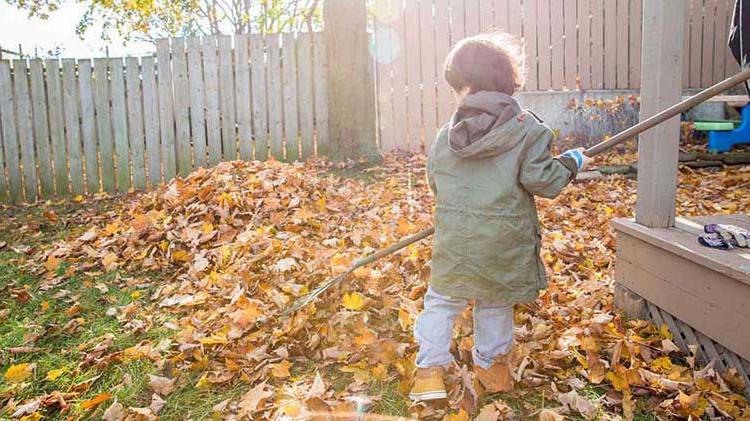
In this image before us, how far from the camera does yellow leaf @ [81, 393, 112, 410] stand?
99.0 inches

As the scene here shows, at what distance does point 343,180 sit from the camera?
20.7 feet

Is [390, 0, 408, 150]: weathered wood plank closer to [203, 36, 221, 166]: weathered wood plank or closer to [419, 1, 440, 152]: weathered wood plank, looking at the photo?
[419, 1, 440, 152]: weathered wood plank

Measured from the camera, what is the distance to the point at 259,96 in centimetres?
717

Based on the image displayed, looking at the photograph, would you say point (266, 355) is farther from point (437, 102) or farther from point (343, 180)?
point (437, 102)

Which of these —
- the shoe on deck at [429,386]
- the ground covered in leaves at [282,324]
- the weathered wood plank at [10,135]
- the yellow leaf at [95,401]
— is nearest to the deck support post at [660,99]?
the ground covered in leaves at [282,324]

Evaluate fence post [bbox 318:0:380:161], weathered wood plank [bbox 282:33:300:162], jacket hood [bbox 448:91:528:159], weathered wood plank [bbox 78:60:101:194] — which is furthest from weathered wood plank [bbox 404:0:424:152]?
jacket hood [bbox 448:91:528:159]

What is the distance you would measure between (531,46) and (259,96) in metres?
3.84

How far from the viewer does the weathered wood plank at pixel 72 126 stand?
690cm

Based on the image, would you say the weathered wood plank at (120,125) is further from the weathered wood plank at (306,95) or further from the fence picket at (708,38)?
the fence picket at (708,38)

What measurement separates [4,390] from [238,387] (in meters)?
1.06

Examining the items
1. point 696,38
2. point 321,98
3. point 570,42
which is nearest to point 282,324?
point 321,98

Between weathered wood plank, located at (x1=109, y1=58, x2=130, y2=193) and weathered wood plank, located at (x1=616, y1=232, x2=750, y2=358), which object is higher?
weathered wood plank, located at (x1=109, y1=58, x2=130, y2=193)

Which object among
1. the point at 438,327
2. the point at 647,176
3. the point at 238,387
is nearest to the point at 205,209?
the point at 238,387

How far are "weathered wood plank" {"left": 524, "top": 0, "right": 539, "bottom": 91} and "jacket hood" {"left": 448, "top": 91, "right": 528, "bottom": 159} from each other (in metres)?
6.37
